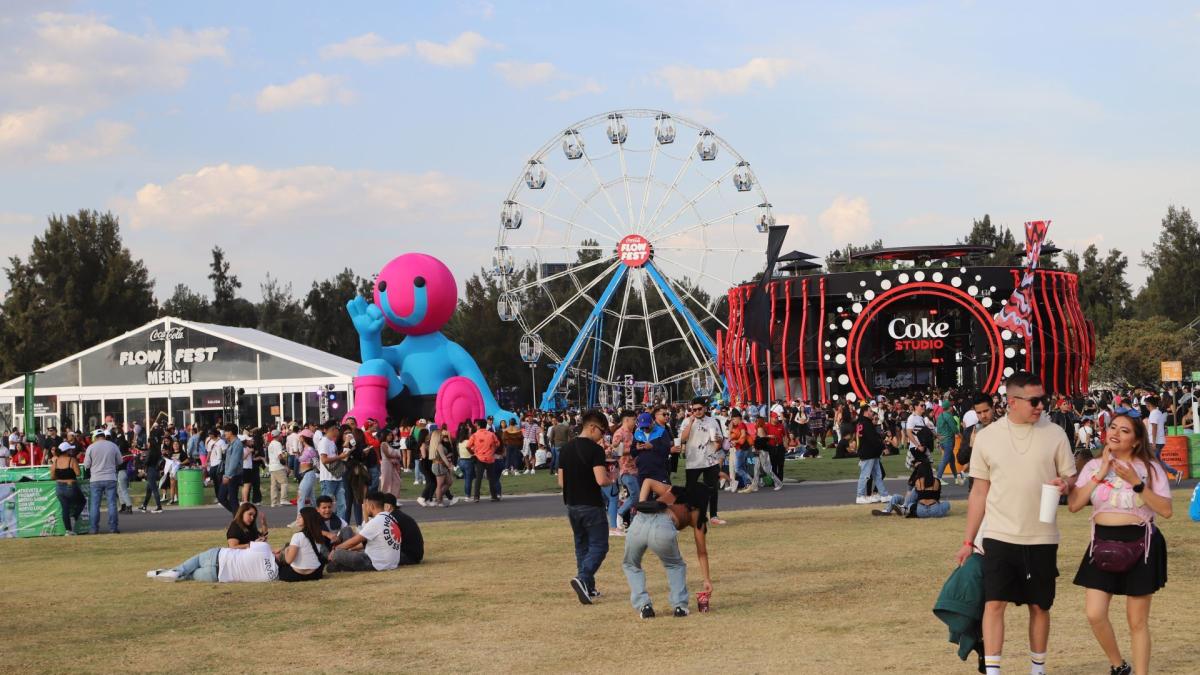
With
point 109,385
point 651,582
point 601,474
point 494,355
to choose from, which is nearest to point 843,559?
point 651,582

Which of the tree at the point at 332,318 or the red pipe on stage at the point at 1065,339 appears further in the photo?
the tree at the point at 332,318

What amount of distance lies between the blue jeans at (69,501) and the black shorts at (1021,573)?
17.2 metres

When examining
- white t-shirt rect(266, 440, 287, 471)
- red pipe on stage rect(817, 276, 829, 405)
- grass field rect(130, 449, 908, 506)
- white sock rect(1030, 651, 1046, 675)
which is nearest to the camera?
white sock rect(1030, 651, 1046, 675)

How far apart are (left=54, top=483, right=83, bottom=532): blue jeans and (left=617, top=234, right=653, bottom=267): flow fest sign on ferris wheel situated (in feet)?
112

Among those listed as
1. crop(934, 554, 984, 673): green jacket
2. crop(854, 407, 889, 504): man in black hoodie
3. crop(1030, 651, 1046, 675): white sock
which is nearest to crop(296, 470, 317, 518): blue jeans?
crop(854, 407, 889, 504): man in black hoodie

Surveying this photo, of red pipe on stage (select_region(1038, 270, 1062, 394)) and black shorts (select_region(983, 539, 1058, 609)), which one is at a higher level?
red pipe on stage (select_region(1038, 270, 1062, 394))

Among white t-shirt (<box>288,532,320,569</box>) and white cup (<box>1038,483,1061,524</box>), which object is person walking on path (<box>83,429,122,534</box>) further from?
white cup (<box>1038,483,1061,524</box>)

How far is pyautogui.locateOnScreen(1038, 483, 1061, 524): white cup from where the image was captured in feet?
23.6

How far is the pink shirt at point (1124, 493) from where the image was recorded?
7.41 meters

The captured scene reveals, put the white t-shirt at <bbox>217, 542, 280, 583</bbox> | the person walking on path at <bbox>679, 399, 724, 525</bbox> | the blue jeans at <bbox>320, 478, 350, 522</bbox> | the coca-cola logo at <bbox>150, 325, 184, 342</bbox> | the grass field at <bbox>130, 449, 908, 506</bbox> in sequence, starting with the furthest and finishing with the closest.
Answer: the coca-cola logo at <bbox>150, 325, 184, 342</bbox>, the grass field at <bbox>130, 449, 908, 506</bbox>, the blue jeans at <bbox>320, 478, 350, 522</bbox>, the person walking on path at <bbox>679, 399, 724, 525</bbox>, the white t-shirt at <bbox>217, 542, 280, 583</bbox>

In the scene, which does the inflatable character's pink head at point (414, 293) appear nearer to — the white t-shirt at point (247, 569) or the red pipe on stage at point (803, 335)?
the red pipe on stage at point (803, 335)

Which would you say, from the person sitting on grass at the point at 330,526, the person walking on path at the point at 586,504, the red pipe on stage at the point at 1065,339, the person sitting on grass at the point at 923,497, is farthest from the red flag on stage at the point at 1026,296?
the person walking on path at the point at 586,504

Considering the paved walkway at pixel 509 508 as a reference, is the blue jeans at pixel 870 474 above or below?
above

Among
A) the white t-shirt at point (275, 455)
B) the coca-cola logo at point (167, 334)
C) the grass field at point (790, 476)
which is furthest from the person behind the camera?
the coca-cola logo at point (167, 334)
